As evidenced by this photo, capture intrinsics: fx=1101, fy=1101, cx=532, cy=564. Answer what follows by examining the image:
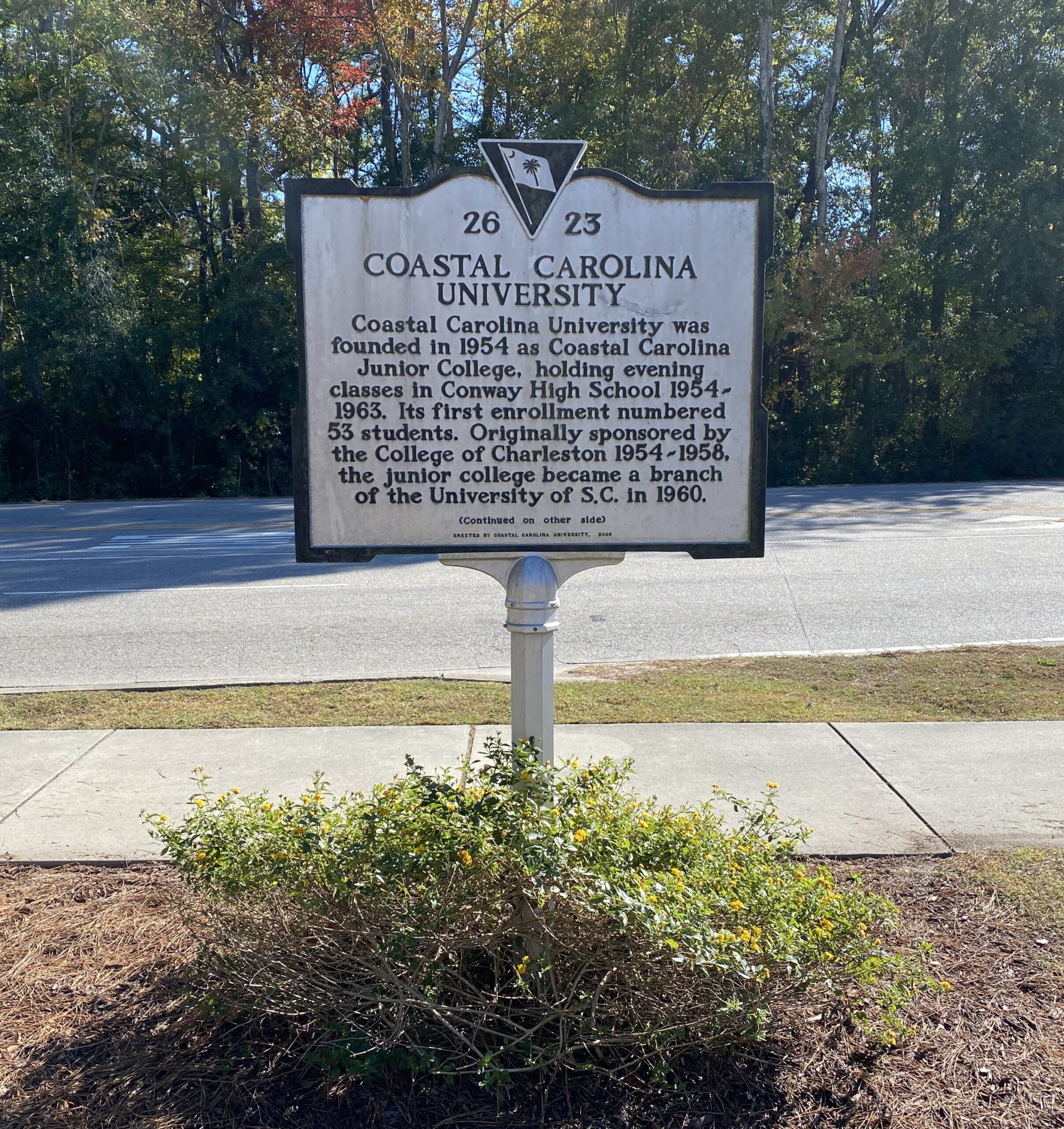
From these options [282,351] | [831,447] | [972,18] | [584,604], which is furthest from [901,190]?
[584,604]

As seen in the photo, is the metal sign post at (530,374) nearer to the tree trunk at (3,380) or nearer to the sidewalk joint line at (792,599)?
the sidewalk joint line at (792,599)

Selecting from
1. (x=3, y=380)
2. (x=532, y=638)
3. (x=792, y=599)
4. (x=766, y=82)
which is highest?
(x=766, y=82)

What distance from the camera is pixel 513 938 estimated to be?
295 centimetres

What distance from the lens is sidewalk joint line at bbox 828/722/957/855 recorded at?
4207mm

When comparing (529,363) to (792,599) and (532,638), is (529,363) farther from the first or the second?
(792,599)

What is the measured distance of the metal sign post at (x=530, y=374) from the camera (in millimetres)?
3352

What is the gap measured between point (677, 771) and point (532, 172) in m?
2.76

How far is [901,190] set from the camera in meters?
27.8

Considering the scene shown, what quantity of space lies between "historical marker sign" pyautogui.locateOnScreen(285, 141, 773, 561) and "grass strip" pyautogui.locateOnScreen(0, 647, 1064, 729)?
99.5 inches

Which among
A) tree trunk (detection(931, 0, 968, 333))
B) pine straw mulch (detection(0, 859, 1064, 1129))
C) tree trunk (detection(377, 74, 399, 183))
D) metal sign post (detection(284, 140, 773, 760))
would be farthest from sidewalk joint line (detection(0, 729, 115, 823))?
tree trunk (detection(931, 0, 968, 333))

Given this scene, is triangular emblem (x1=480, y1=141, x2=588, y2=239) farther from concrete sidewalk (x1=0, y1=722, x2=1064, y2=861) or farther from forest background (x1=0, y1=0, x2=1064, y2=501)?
forest background (x1=0, y1=0, x2=1064, y2=501)

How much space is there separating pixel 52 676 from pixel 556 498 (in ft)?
16.6

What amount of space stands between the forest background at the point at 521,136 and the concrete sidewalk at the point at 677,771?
2068cm

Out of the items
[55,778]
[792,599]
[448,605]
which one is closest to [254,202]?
[448,605]
